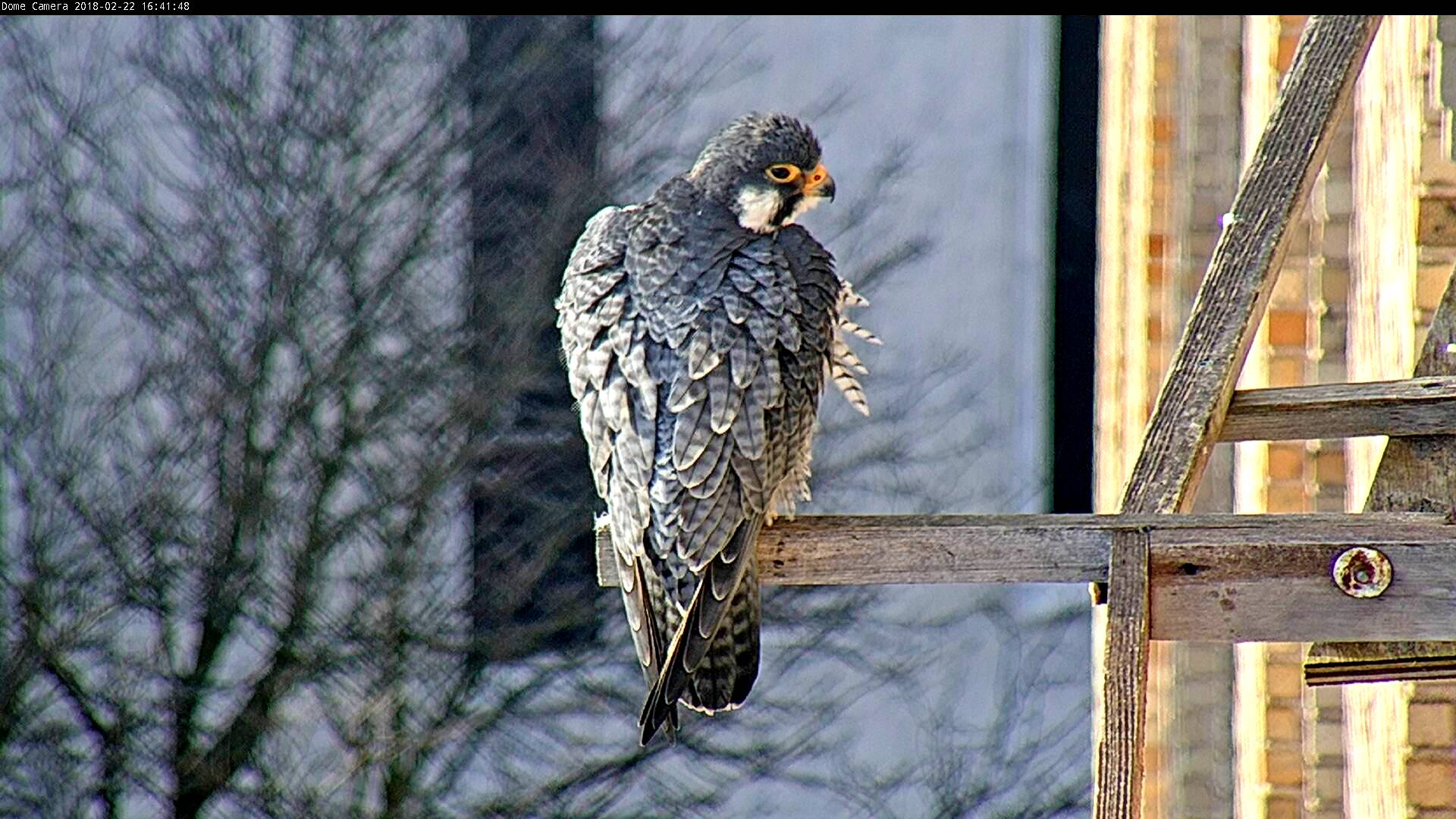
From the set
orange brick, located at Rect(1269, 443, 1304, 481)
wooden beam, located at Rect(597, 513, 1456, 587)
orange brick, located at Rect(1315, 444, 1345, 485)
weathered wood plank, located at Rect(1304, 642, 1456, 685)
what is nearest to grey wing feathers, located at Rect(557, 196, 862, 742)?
wooden beam, located at Rect(597, 513, 1456, 587)

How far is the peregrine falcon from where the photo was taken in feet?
7.18

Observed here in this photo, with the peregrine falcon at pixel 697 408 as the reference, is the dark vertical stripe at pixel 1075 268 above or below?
above

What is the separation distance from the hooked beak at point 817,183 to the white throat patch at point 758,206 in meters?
0.06

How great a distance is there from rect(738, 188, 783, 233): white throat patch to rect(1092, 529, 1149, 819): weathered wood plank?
0.94 meters

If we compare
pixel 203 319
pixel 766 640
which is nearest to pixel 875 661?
pixel 766 640

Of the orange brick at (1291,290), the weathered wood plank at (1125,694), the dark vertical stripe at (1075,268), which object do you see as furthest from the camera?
the dark vertical stripe at (1075,268)

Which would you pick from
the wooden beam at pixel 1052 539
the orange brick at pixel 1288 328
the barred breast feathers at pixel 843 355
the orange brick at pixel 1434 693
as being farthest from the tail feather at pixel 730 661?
the orange brick at pixel 1288 328

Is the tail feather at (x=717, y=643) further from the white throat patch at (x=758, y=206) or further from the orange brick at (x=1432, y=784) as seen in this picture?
the orange brick at (x=1432, y=784)

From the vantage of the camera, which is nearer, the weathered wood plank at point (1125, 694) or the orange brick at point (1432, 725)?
the weathered wood plank at point (1125, 694)

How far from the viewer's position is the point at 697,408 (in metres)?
2.24

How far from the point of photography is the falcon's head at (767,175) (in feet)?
8.31

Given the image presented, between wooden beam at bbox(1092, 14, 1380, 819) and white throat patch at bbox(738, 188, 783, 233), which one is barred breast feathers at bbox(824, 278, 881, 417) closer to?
white throat patch at bbox(738, 188, 783, 233)

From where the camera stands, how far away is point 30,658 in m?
4.37
